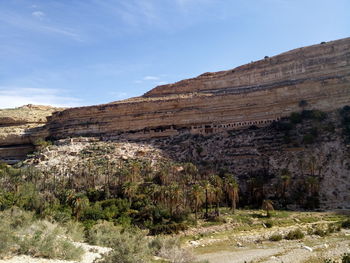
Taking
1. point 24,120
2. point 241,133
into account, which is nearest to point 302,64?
point 241,133

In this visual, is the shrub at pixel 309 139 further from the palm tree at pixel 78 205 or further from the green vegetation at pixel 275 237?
the palm tree at pixel 78 205

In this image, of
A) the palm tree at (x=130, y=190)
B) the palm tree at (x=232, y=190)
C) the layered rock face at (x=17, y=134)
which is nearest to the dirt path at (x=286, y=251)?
the palm tree at (x=232, y=190)

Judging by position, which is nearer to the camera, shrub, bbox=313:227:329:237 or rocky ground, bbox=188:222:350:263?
rocky ground, bbox=188:222:350:263

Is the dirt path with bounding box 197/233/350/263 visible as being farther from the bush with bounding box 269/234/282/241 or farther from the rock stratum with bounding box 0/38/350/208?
the rock stratum with bounding box 0/38/350/208

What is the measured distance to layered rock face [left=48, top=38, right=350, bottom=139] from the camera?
161ft

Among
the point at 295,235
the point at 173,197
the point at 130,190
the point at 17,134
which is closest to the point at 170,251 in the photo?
the point at 295,235

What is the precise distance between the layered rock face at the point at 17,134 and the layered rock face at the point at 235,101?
174 inches

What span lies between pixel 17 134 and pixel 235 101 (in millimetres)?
43452

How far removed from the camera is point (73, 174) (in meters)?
41.8

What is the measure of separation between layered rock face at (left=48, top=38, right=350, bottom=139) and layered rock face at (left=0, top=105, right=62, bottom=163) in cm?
441

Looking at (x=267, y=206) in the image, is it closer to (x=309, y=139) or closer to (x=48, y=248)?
(x=309, y=139)

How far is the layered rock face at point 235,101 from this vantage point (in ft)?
161

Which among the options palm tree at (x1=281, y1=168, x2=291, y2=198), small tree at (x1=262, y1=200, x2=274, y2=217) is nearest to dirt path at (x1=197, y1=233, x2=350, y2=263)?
small tree at (x1=262, y1=200, x2=274, y2=217)

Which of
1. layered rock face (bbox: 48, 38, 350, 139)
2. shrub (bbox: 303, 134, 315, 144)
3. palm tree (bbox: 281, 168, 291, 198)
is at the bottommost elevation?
palm tree (bbox: 281, 168, 291, 198)
